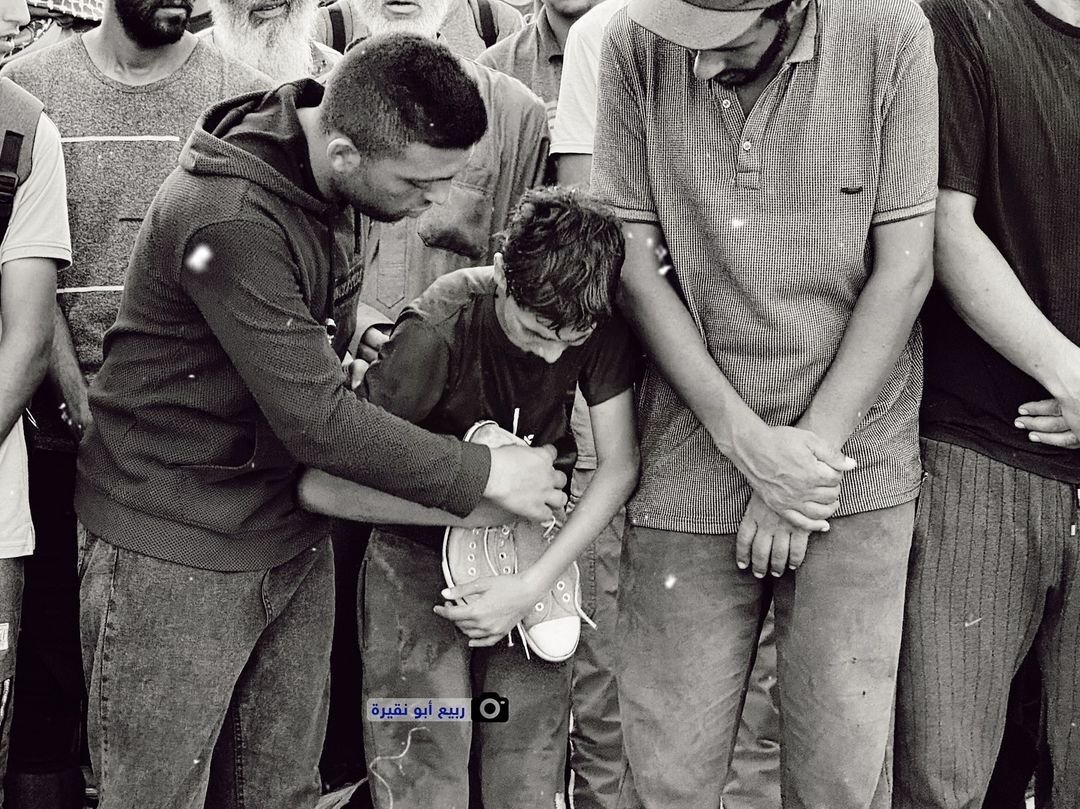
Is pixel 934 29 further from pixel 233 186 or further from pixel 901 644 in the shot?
pixel 233 186

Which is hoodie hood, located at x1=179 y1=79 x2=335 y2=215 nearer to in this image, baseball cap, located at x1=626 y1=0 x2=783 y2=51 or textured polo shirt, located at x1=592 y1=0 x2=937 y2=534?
textured polo shirt, located at x1=592 y1=0 x2=937 y2=534

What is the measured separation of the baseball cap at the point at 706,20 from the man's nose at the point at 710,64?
0.04m

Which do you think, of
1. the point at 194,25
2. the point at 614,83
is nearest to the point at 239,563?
the point at 614,83

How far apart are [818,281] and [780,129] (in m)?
0.30

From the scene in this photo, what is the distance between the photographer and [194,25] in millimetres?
6262

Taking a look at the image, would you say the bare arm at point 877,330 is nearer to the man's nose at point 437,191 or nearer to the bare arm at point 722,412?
the bare arm at point 722,412

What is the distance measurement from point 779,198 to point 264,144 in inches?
39.2

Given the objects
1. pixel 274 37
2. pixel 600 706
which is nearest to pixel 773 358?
pixel 600 706

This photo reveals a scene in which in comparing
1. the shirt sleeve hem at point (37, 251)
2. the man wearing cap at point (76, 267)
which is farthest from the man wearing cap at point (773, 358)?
the man wearing cap at point (76, 267)

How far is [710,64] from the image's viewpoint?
2.46 metres

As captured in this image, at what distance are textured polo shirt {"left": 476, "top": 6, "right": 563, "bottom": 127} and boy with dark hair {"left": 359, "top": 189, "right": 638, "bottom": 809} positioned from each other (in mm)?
1326

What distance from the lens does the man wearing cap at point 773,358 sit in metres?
2.46

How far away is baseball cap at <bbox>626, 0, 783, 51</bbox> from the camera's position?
7.78 ft

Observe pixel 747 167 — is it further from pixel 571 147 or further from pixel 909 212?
pixel 571 147
